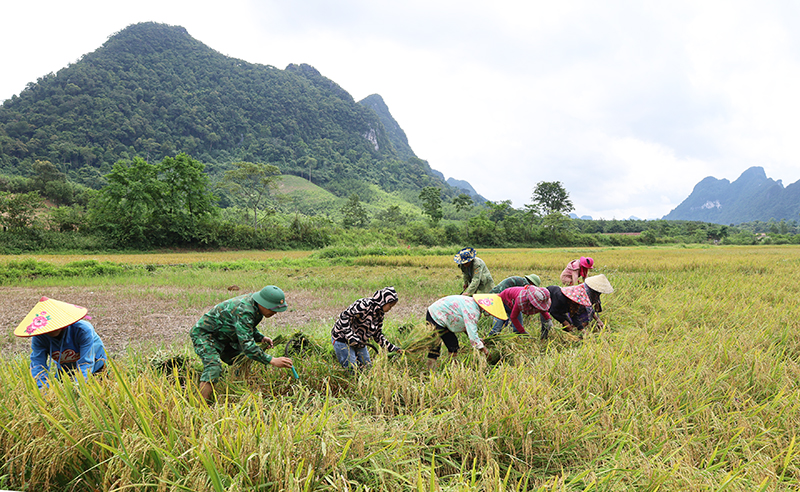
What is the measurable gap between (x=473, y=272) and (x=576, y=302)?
6.18 feet

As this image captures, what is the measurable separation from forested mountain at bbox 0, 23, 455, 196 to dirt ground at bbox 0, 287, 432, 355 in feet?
237

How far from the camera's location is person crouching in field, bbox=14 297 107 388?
8.39ft

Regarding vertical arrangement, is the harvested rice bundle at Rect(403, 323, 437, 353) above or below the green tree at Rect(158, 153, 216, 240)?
below

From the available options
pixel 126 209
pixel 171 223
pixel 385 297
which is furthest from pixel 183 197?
pixel 385 297

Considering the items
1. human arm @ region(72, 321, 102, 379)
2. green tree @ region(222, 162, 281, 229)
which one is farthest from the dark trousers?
green tree @ region(222, 162, 281, 229)

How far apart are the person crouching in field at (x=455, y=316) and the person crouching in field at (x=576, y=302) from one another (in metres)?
1.31

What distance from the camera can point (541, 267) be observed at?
15672 millimetres

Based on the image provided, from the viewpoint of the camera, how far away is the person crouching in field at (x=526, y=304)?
4.04 metres

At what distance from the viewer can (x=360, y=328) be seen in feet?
11.8

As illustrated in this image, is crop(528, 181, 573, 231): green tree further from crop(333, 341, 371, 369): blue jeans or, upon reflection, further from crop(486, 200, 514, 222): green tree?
crop(333, 341, 371, 369): blue jeans

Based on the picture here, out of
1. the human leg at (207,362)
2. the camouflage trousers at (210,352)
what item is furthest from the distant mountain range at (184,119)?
the human leg at (207,362)

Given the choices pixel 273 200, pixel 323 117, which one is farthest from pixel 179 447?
pixel 323 117

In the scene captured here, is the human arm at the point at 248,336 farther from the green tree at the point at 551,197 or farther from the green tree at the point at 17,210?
the green tree at the point at 551,197

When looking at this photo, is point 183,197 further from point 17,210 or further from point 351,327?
point 351,327
